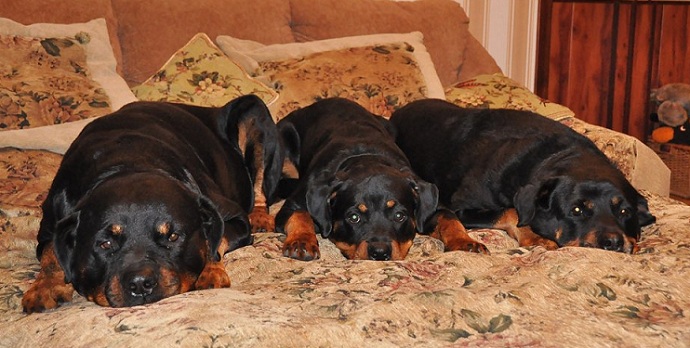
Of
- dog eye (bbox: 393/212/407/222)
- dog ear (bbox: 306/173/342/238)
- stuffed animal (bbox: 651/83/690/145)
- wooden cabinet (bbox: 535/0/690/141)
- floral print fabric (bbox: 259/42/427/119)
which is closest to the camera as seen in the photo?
dog eye (bbox: 393/212/407/222)

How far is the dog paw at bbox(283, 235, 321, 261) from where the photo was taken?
3082 mm

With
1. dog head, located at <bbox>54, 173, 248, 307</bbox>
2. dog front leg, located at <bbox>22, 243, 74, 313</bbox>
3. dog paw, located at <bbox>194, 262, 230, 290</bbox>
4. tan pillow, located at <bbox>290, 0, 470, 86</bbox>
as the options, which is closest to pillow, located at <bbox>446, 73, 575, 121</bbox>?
tan pillow, located at <bbox>290, 0, 470, 86</bbox>

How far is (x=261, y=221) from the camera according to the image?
3.68 m

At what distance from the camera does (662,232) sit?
10.7 feet

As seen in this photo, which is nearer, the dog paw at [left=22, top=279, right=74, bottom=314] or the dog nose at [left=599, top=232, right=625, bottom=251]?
the dog paw at [left=22, top=279, right=74, bottom=314]

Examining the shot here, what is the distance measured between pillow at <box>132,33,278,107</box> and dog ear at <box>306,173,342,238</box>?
42.9 inches

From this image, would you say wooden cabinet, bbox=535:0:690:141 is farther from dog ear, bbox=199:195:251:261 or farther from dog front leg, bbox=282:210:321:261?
dog ear, bbox=199:195:251:261

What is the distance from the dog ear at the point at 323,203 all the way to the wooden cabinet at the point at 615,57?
3.82 meters

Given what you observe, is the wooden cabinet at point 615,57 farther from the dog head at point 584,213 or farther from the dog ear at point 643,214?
the dog head at point 584,213

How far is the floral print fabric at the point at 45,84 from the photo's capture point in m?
3.88

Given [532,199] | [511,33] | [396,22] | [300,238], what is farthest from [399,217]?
[511,33]

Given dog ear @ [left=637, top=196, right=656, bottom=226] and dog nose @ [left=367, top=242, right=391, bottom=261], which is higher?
dog ear @ [left=637, top=196, right=656, bottom=226]

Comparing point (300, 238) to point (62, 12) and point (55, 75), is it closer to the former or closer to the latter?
point (55, 75)

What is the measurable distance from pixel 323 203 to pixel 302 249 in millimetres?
330
